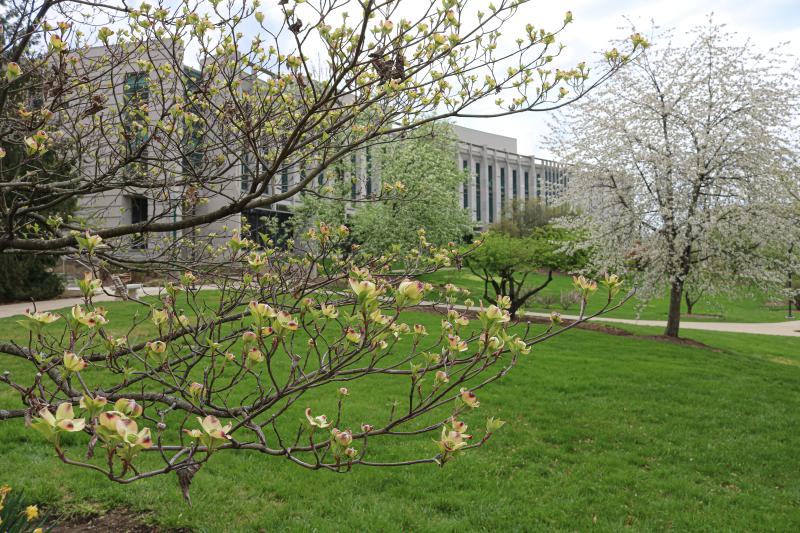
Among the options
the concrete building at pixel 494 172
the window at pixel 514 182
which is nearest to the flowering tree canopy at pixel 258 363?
the concrete building at pixel 494 172

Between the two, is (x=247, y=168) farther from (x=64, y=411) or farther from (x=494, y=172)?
(x=494, y=172)

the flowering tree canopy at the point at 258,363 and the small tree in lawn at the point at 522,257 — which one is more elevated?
the small tree in lawn at the point at 522,257

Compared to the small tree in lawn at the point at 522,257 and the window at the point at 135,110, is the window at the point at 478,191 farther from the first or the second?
the window at the point at 135,110

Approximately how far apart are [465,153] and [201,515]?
58.7 meters

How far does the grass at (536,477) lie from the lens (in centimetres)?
457

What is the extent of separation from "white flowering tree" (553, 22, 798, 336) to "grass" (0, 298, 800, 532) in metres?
5.10

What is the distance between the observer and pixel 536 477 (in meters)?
5.51

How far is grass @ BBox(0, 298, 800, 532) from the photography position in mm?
4574

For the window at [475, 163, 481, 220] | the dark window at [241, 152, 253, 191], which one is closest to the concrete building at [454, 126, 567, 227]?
the window at [475, 163, 481, 220]

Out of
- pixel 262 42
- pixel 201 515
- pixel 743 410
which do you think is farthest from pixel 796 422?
pixel 262 42

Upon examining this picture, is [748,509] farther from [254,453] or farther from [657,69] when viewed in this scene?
[657,69]

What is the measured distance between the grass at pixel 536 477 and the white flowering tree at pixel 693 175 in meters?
5.10

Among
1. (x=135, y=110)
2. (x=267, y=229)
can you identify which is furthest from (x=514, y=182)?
(x=135, y=110)

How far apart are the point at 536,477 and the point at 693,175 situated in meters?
10.00
